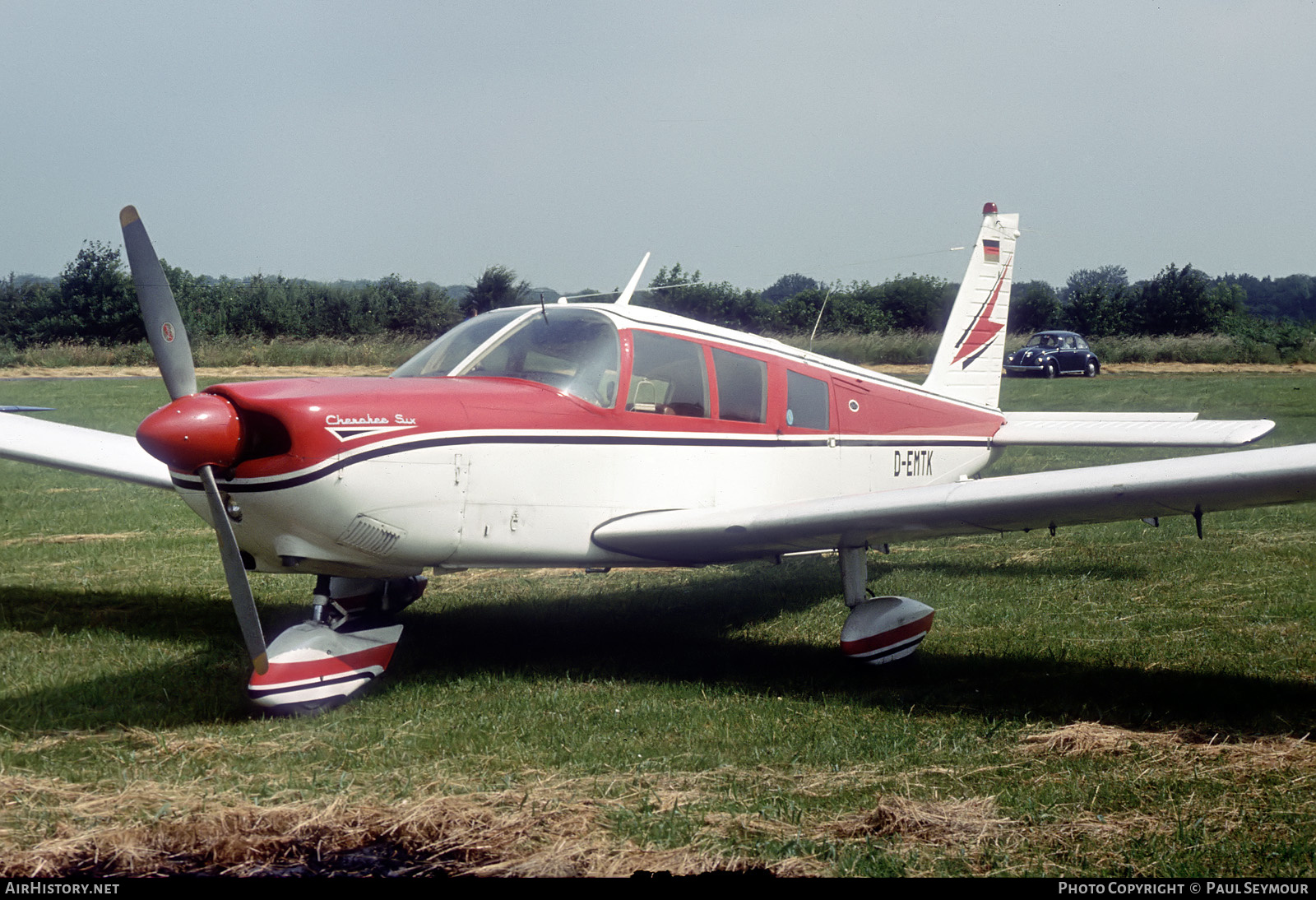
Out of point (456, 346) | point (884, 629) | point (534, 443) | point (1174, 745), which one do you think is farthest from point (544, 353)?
point (1174, 745)

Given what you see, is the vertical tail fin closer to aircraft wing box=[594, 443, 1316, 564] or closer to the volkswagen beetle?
aircraft wing box=[594, 443, 1316, 564]

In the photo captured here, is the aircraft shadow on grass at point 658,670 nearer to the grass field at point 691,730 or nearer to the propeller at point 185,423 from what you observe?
the grass field at point 691,730

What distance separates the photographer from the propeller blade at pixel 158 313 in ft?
15.6

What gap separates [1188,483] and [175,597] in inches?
263

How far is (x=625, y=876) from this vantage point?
315 cm

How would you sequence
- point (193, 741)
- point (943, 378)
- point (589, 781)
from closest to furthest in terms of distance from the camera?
point (589, 781)
point (193, 741)
point (943, 378)

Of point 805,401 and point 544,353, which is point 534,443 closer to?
point 544,353

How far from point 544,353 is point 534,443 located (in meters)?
0.65

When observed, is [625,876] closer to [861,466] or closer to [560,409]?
[560,409]

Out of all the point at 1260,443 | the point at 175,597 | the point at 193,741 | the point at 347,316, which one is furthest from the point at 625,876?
the point at 347,316

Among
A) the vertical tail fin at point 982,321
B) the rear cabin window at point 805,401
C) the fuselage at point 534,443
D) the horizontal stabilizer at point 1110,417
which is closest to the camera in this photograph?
the fuselage at point 534,443

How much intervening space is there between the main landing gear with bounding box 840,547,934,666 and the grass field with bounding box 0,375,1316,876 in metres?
0.13

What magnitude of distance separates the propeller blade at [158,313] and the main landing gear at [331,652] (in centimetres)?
134

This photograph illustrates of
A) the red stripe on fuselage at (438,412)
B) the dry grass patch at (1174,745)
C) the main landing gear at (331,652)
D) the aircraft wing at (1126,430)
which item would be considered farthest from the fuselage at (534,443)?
the dry grass patch at (1174,745)
